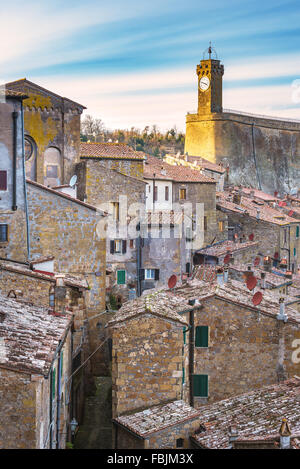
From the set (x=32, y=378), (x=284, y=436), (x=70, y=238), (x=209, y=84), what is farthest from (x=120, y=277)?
(x=209, y=84)

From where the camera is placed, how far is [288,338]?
17984 mm

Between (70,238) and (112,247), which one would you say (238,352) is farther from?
(112,247)

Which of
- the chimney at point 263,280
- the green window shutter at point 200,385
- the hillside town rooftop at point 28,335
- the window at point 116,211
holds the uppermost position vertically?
the window at point 116,211

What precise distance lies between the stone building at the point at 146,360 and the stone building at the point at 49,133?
15.1 metres

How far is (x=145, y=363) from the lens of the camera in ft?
49.5

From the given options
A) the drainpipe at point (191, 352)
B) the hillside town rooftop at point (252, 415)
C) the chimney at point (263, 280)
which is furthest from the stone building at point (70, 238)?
the hillside town rooftop at point (252, 415)

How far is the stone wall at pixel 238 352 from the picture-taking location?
17.8 metres

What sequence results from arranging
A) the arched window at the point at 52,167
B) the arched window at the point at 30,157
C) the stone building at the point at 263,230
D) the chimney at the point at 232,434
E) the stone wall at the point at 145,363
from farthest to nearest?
the stone building at the point at 263,230, the arched window at the point at 52,167, the arched window at the point at 30,157, the stone wall at the point at 145,363, the chimney at the point at 232,434

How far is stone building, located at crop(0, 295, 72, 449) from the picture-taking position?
10.2m

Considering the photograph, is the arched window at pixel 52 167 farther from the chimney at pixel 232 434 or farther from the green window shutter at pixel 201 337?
the chimney at pixel 232 434

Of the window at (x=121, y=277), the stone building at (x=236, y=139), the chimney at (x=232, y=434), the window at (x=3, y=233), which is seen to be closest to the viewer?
the chimney at (x=232, y=434)

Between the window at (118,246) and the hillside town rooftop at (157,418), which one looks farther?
the window at (118,246)

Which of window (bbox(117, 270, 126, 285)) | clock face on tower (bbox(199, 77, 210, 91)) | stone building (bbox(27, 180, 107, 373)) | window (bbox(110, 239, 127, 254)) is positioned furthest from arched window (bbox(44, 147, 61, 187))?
clock face on tower (bbox(199, 77, 210, 91))
